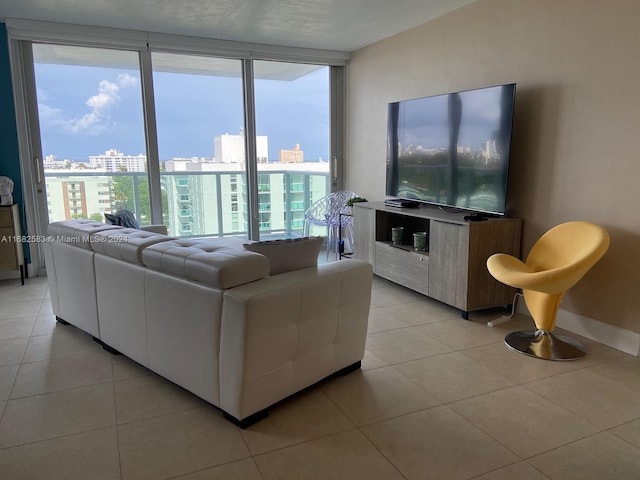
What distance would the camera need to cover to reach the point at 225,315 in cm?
198

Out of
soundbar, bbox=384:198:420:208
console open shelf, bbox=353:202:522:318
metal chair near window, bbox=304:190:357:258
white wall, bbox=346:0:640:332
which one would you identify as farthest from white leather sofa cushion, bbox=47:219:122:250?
white wall, bbox=346:0:640:332

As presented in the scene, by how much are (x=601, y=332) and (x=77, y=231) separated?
341 cm

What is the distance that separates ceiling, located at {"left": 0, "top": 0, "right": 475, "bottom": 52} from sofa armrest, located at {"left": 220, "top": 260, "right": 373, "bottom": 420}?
2478mm

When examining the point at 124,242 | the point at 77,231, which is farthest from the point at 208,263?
the point at 77,231

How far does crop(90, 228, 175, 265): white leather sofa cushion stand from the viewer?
2.43 metres

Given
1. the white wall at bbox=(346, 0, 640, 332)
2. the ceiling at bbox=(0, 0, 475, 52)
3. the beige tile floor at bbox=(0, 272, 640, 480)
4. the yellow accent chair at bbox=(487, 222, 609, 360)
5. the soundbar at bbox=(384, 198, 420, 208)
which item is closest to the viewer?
the beige tile floor at bbox=(0, 272, 640, 480)

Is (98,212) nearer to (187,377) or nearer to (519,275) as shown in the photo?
(187,377)

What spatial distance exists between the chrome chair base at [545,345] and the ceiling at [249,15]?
264 centimetres

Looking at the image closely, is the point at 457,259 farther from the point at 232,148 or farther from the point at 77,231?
the point at 232,148

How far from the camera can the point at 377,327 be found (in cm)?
331

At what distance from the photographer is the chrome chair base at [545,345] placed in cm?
281

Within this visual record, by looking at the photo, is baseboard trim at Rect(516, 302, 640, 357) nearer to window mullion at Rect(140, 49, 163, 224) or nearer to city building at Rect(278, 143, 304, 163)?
city building at Rect(278, 143, 304, 163)

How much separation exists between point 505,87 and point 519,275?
1.38 meters

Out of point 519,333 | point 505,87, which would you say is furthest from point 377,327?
point 505,87
